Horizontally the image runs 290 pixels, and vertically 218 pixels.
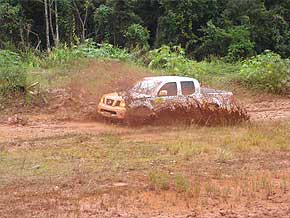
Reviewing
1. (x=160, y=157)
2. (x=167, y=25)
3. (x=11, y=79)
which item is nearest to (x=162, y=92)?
(x=160, y=157)

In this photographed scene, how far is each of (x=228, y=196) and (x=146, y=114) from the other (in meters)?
7.88

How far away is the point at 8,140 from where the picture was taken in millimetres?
14945

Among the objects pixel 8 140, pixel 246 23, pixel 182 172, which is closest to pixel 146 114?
pixel 8 140

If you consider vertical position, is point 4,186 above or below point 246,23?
below

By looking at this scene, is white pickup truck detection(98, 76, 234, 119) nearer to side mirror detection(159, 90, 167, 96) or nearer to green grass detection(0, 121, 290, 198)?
side mirror detection(159, 90, 167, 96)

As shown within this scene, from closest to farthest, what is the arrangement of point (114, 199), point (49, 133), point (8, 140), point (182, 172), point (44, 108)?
point (114, 199)
point (182, 172)
point (8, 140)
point (49, 133)
point (44, 108)

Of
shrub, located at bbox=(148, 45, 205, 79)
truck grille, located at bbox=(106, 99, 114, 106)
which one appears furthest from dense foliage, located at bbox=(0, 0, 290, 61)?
truck grille, located at bbox=(106, 99, 114, 106)

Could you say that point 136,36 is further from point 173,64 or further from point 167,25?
point 173,64

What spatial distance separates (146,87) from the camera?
17.3 m

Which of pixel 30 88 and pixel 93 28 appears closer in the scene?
pixel 30 88

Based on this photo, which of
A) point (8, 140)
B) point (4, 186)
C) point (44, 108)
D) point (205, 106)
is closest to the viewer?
point (4, 186)

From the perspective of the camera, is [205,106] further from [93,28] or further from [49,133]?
[93,28]

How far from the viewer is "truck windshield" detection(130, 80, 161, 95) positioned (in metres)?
17.1

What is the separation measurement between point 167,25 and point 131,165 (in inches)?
1027
